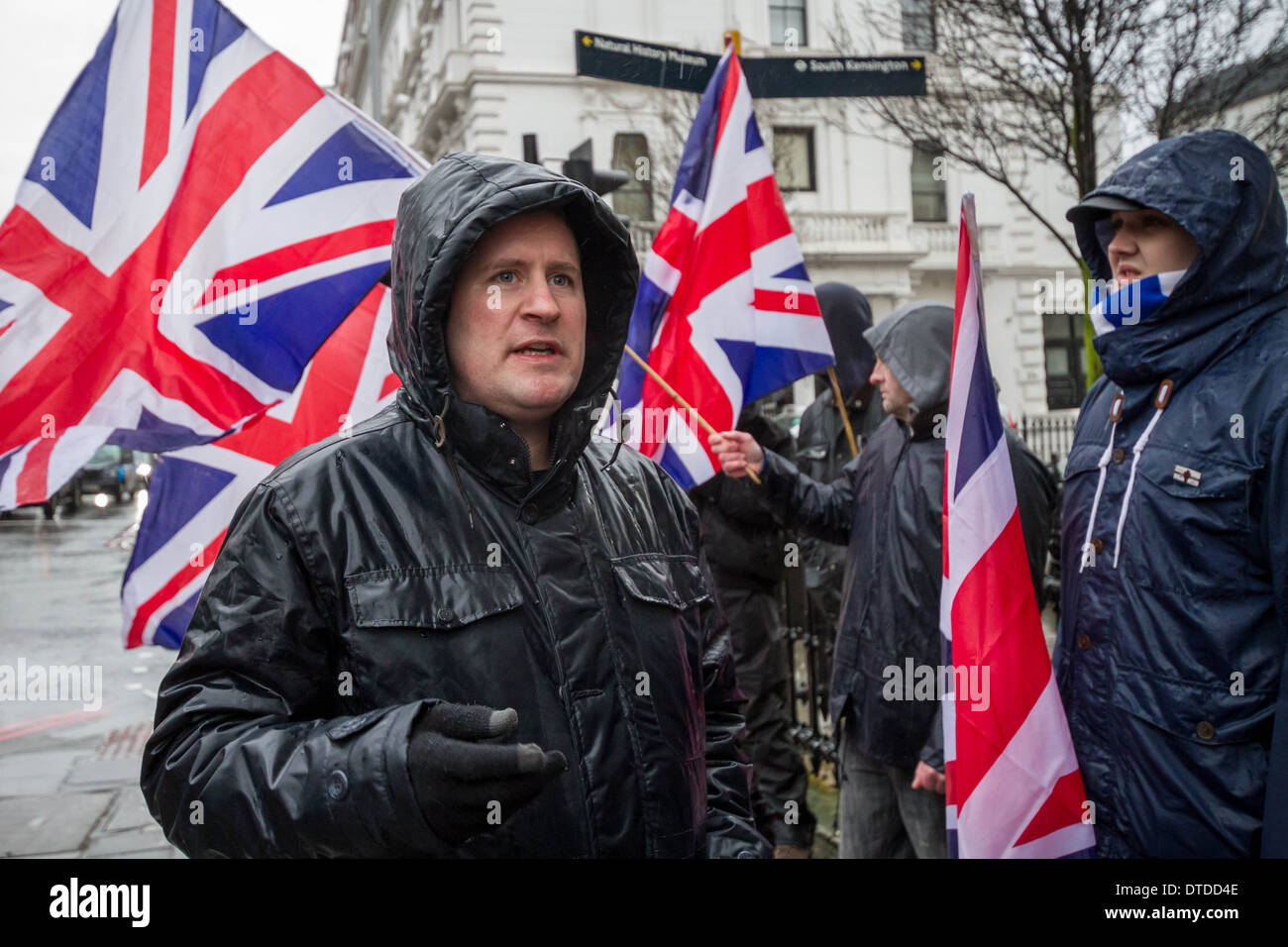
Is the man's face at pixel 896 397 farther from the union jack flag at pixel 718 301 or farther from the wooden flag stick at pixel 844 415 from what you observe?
the wooden flag stick at pixel 844 415

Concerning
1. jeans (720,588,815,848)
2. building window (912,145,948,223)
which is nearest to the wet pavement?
jeans (720,588,815,848)

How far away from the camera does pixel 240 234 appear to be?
3.58 metres

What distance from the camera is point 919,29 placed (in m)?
9.54

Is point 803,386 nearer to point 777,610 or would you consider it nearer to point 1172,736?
point 777,610

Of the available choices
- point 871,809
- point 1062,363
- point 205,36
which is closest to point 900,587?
point 871,809

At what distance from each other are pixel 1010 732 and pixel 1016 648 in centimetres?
19

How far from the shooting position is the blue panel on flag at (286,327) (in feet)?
11.5

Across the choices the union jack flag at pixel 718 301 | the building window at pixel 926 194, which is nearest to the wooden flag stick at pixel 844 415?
the union jack flag at pixel 718 301

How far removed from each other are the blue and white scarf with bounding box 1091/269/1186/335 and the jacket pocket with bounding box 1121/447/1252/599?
0.33m

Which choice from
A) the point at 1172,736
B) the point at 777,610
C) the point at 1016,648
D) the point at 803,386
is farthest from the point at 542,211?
the point at 803,386

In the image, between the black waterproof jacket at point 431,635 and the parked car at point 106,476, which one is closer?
the black waterproof jacket at point 431,635

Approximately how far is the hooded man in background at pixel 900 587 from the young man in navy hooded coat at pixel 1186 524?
0.58 m

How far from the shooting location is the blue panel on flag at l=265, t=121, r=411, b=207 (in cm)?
363
